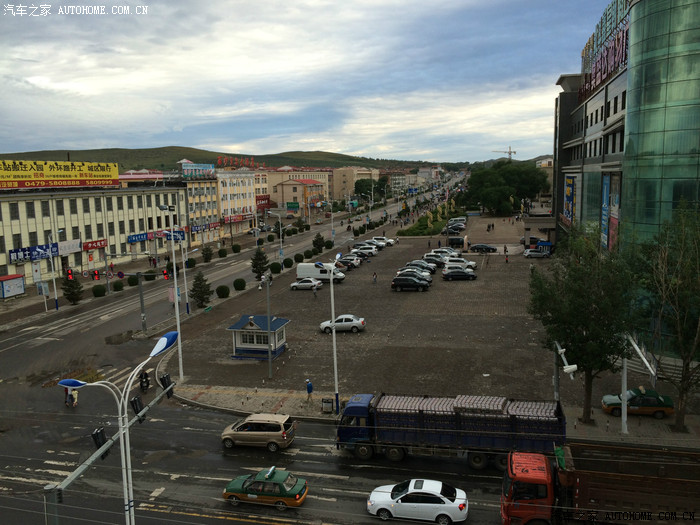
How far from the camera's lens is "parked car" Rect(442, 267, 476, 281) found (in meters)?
49.1

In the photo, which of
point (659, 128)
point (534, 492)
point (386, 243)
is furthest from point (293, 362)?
point (386, 243)

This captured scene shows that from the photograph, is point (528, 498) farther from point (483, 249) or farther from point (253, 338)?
point (483, 249)

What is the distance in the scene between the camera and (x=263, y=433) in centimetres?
1916

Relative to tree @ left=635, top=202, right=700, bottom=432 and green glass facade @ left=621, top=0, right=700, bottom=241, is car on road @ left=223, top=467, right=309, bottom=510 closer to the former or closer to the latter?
tree @ left=635, top=202, right=700, bottom=432

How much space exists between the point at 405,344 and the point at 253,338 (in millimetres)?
8610

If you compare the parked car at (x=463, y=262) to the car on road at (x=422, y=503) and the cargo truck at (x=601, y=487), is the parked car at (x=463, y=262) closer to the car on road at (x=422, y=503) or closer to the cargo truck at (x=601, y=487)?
the cargo truck at (x=601, y=487)

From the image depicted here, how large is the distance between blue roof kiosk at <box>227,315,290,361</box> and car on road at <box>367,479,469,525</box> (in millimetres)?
15388

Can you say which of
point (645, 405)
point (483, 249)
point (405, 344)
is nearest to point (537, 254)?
point (483, 249)

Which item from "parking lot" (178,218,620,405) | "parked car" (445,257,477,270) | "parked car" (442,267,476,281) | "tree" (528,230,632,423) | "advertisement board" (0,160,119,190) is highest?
"advertisement board" (0,160,119,190)

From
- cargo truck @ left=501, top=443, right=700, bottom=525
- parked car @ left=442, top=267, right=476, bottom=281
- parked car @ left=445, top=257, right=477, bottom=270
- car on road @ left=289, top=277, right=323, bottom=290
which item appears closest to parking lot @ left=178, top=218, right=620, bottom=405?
car on road @ left=289, top=277, right=323, bottom=290

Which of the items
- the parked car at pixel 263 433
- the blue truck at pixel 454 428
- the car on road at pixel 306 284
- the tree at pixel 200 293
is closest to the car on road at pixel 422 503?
the blue truck at pixel 454 428

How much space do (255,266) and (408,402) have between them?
34745mm

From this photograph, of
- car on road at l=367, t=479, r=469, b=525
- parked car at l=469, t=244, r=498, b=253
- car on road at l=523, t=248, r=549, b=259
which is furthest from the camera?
parked car at l=469, t=244, r=498, b=253

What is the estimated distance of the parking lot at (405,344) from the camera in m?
24.7
